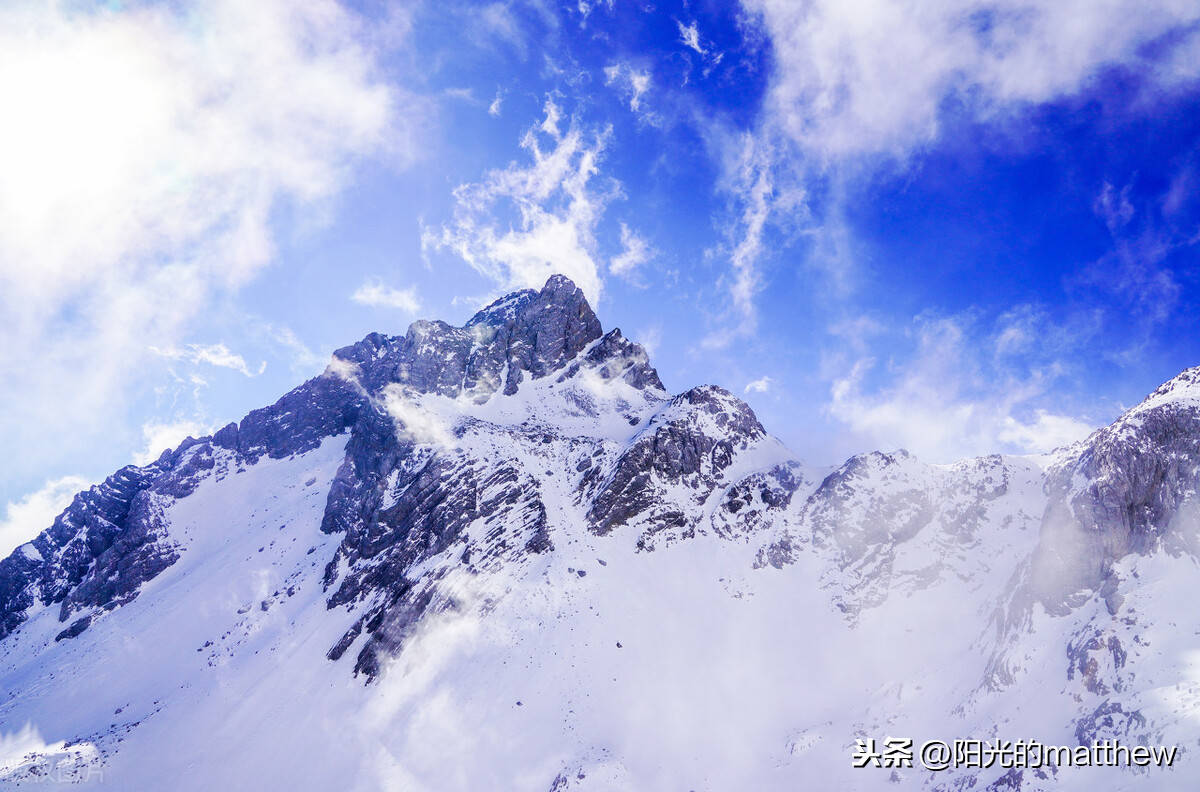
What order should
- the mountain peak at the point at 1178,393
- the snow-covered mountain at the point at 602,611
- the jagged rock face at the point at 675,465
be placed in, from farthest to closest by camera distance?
the jagged rock face at the point at 675,465
the mountain peak at the point at 1178,393
the snow-covered mountain at the point at 602,611

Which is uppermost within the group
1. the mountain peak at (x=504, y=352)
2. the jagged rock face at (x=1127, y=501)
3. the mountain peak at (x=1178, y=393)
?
the mountain peak at (x=504, y=352)

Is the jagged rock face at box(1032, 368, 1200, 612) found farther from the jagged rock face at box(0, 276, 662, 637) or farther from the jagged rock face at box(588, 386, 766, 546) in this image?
the jagged rock face at box(0, 276, 662, 637)

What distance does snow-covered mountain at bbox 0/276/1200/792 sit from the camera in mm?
50062

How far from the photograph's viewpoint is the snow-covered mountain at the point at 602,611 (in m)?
50.1

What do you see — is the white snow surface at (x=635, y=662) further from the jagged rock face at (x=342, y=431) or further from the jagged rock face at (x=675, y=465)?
the jagged rock face at (x=342, y=431)

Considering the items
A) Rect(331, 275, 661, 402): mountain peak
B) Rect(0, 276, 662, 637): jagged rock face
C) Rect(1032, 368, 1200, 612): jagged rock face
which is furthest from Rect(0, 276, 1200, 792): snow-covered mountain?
Rect(331, 275, 661, 402): mountain peak

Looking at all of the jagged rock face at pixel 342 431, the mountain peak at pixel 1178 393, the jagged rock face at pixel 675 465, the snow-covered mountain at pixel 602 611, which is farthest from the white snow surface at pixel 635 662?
the mountain peak at pixel 1178 393

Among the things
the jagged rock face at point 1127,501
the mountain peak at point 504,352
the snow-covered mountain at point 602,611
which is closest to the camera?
the snow-covered mountain at point 602,611

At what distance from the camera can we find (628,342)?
12481cm

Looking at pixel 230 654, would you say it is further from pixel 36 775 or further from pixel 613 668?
pixel 613 668

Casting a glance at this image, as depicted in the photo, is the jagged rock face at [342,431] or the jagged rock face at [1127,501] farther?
the jagged rock face at [342,431]

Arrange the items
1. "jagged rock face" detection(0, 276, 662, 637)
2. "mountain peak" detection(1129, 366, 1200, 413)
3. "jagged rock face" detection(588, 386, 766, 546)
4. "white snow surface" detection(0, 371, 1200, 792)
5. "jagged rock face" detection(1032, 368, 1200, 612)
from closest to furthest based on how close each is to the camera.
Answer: "white snow surface" detection(0, 371, 1200, 792) < "jagged rock face" detection(1032, 368, 1200, 612) < "mountain peak" detection(1129, 366, 1200, 413) < "jagged rock face" detection(588, 386, 766, 546) < "jagged rock face" detection(0, 276, 662, 637)

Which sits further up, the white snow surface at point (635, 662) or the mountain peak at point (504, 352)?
the mountain peak at point (504, 352)

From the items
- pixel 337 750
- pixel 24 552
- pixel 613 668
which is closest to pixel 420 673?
pixel 337 750
